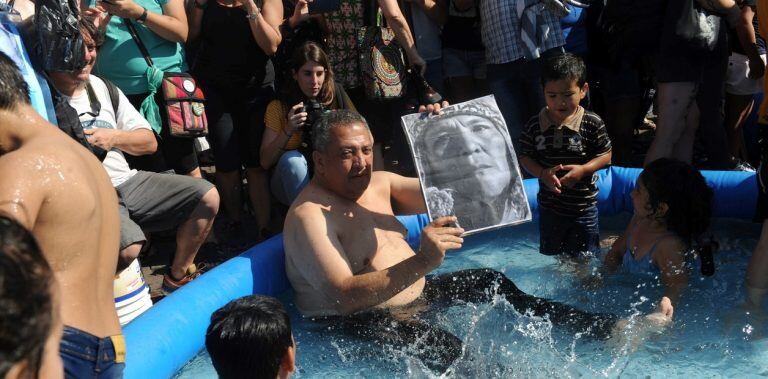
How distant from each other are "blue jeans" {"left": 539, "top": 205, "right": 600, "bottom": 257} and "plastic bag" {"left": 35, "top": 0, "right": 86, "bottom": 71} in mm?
2435

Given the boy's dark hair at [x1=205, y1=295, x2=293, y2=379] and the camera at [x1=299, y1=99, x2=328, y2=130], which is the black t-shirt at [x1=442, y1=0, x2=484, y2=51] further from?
the boy's dark hair at [x1=205, y1=295, x2=293, y2=379]

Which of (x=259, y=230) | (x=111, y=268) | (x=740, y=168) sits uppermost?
(x=111, y=268)

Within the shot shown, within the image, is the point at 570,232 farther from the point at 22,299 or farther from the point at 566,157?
the point at 22,299

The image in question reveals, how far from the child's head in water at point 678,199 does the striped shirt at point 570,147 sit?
1.10ft

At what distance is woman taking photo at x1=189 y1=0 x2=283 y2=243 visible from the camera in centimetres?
506

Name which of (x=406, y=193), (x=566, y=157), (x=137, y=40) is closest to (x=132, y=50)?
(x=137, y=40)

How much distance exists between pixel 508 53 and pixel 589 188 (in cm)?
136

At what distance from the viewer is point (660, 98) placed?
5004 millimetres

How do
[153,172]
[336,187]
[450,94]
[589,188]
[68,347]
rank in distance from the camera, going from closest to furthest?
[68,347] → [336,187] → [589,188] → [153,172] → [450,94]

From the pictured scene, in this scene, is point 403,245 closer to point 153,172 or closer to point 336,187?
point 336,187

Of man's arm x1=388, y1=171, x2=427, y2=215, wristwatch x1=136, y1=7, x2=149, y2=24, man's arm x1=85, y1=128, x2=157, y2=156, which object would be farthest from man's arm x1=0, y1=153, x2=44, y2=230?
wristwatch x1=136, y1=7, x2=149, y2=24

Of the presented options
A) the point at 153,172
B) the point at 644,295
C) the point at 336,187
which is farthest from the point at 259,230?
the point at 644,295

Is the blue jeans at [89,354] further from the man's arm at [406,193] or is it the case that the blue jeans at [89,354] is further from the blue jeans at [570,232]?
the blue jeans at [570,232]

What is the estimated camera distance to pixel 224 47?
510cm
